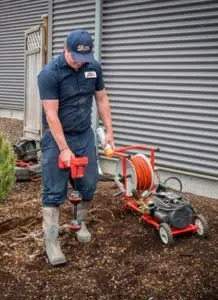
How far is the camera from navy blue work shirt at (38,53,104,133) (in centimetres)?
479

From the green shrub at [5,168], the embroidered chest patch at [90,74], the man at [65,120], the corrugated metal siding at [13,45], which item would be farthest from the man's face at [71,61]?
the corrugated metal siding at [13,45]

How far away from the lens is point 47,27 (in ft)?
32.7

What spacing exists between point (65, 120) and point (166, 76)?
2.99 m

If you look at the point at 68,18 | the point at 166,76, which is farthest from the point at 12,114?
the point at 166,76

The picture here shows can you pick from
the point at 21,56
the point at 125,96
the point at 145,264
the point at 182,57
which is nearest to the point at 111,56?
the point at 125,96

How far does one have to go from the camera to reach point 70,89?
4.89 m

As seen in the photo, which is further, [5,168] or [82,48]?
[5,168]

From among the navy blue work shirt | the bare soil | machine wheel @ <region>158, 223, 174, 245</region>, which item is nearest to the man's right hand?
the navy blue work shirt

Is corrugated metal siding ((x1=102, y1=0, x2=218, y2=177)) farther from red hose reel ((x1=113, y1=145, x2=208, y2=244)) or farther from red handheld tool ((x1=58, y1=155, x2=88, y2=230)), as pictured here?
red handheld tool ((x1=58, y1=155, x2=88, y2=230))

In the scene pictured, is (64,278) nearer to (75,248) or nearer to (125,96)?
(75,248)

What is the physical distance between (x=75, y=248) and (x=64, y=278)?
2.10 feet

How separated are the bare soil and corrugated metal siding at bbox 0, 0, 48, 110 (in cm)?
1036

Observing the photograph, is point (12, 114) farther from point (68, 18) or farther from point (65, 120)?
point (65, 120)

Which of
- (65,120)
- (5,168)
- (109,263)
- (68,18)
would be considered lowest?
(109,263)
